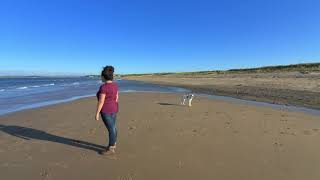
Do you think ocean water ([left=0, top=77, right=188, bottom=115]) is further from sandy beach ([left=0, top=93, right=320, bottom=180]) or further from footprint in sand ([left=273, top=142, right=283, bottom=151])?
footprint in sand ([left=273, top=142, right=283, bottom=151])

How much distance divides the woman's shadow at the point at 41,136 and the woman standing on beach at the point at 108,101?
0.43 m

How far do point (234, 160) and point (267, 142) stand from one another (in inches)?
73.9

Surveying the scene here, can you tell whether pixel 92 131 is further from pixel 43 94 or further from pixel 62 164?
pixel 43 94

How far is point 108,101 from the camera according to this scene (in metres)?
7.58

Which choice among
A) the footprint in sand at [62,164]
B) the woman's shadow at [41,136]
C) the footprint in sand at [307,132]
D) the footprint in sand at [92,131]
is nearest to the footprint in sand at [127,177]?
the footprint in sand at [62,164]

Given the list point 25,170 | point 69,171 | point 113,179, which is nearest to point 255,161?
point 113,179

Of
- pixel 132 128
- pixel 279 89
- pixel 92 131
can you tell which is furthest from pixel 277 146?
pixel 279 89

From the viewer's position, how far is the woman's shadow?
8.16 metres

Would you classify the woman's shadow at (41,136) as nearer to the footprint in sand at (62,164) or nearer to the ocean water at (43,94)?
the footprint in sand at (62,164)

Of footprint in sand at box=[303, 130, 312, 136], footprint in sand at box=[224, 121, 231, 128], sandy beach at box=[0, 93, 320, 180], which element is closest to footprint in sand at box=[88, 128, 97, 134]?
sandy beach at box=[0, 93, 320, 180]

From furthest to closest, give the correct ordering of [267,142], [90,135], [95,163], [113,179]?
[90,135] < [267,142] < [95,163] < [113,179]

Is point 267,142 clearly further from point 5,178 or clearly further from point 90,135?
point 5,178

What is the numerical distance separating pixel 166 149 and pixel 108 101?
1.61 m

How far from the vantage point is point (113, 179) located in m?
5.86
